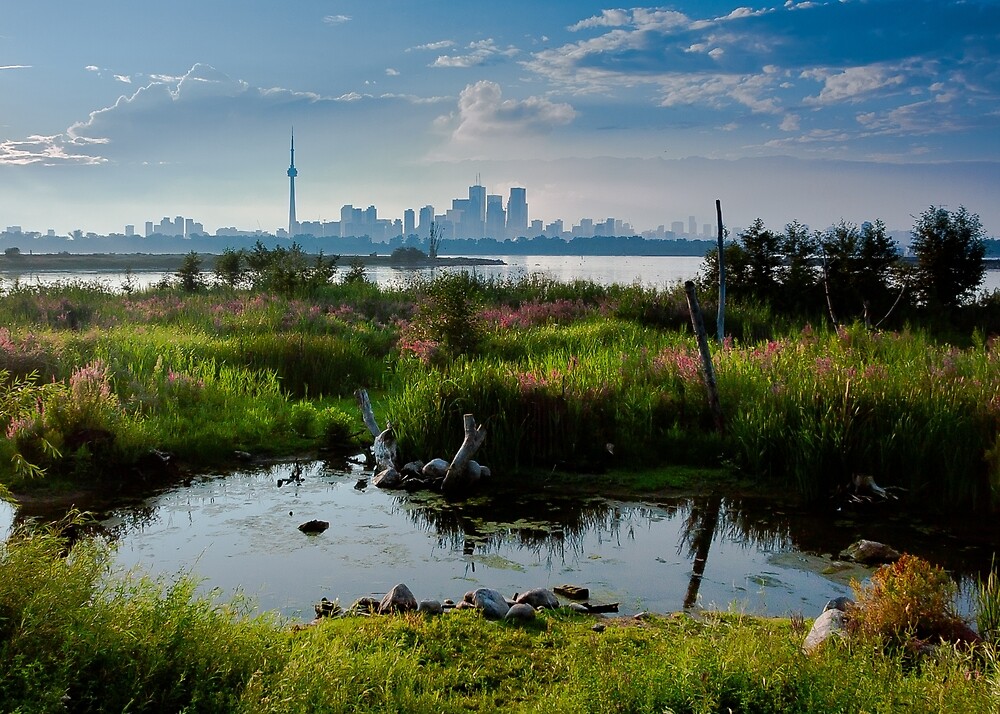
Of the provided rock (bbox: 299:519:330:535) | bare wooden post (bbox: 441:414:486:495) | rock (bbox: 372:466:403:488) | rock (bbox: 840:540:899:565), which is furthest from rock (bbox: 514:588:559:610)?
rock (bbox: 372:466:403:488)

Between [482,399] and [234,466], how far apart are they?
343cm

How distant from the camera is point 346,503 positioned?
31.4 ft

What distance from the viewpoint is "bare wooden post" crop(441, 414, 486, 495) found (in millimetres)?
9906

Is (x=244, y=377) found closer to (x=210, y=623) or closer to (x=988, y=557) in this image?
(x=210, y=623)

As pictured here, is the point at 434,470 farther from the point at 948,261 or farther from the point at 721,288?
the point at 948,261

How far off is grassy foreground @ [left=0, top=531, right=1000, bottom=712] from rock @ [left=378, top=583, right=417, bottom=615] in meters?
1.11

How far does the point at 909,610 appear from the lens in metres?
5.32

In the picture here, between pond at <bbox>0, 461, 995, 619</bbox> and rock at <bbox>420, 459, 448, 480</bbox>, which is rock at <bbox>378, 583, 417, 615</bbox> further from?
rock at <bbox>420, 459, 448, 480</bbox>

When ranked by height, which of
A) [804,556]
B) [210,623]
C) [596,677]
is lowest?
[804,556]

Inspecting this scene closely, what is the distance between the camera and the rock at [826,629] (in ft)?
16.4

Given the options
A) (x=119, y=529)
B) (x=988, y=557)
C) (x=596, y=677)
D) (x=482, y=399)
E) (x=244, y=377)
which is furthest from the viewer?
(x=244, y=377)

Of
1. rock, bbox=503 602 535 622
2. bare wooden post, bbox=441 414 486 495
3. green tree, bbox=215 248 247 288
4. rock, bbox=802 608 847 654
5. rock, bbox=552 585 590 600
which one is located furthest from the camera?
green tree, bbox=215 248 247 288

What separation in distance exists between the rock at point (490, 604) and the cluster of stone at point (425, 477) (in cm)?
370

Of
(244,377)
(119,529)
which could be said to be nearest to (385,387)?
(244,377)
